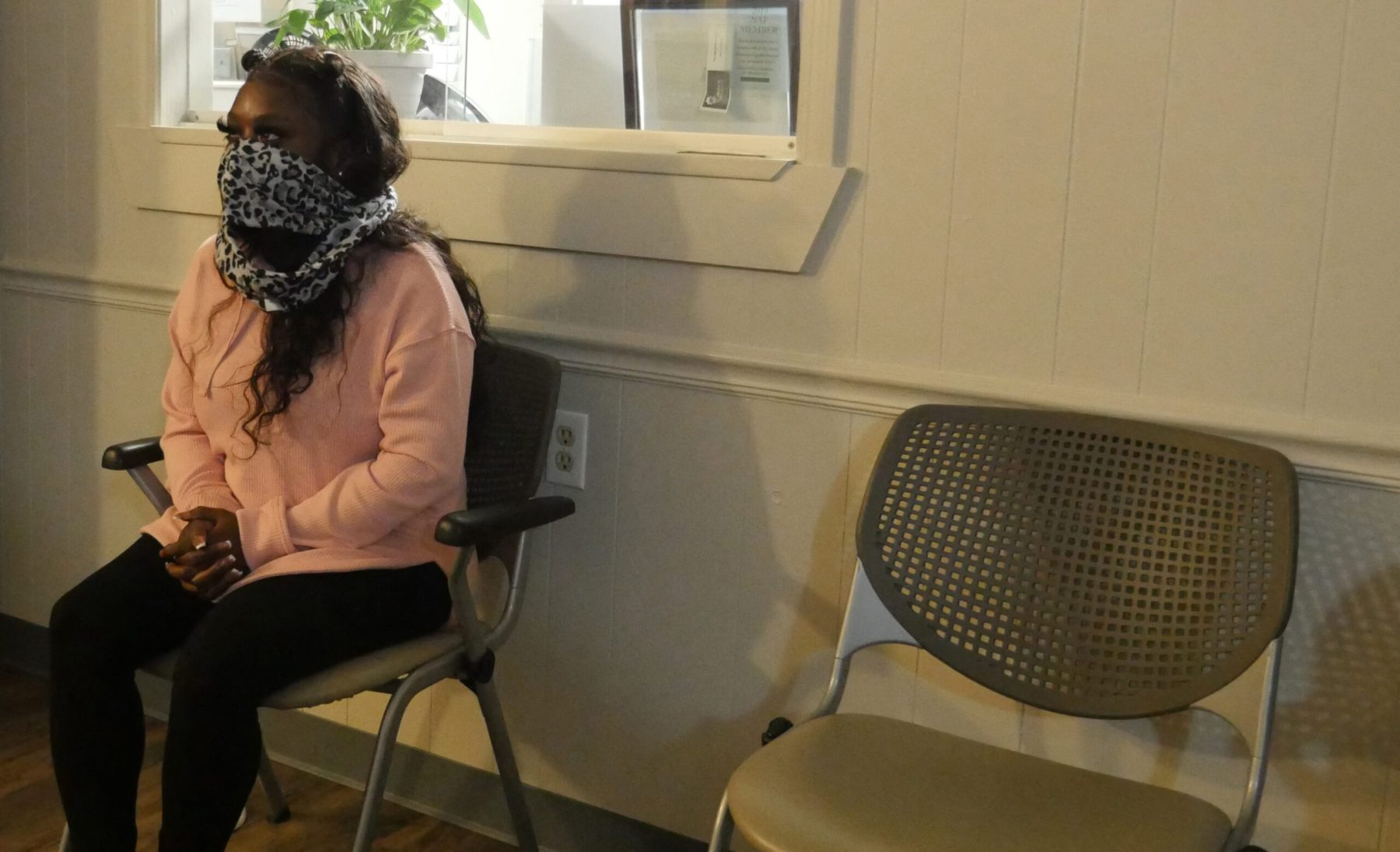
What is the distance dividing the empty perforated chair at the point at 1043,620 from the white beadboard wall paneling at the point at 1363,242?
0.45 ft

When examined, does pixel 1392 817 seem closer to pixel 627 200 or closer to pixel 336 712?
pixel 627 200

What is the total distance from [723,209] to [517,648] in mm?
733

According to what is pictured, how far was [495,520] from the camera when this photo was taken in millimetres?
1487

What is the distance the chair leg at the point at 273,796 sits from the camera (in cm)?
201

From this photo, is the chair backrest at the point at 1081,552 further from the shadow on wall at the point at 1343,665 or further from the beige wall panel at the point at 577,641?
the beige wall panel at the point at 577,641

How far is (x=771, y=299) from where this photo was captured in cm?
168

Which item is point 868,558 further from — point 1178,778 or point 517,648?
point 517,648

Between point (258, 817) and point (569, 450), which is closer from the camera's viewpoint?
point (569, 450)

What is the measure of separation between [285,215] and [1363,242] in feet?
3.88

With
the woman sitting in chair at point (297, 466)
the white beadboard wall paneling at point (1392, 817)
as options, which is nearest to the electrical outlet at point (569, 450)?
the woman sitting in chair at point (297, 466)

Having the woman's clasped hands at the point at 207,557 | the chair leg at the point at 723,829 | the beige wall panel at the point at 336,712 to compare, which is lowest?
the beige wall panel at the point at 336,712

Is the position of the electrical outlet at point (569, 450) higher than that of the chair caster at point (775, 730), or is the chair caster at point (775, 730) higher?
the electrical outlet at point (569, 450)

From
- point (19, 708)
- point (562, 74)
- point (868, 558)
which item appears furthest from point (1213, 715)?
point (19, 708)

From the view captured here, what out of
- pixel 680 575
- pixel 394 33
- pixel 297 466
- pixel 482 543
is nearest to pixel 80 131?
pixel 394 33
